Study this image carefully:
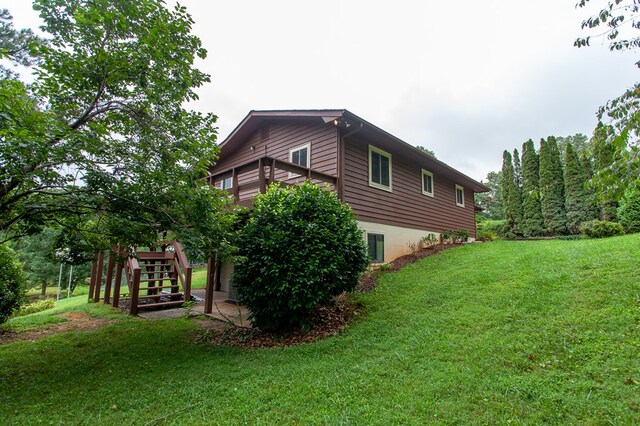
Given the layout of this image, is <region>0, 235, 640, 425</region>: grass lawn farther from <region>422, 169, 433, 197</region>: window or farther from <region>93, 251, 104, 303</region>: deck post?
<region>422, 169, 433, 197</region>: window

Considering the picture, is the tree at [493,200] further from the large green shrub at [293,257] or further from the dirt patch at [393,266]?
the large green shrub at [293,257]

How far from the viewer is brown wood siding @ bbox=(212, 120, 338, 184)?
882 cm

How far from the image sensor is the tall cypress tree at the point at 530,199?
20.9 m

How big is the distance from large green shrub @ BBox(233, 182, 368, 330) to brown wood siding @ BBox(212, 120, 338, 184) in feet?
10.9

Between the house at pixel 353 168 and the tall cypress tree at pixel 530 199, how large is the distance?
1168cm

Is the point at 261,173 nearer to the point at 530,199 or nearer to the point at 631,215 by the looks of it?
the point at 631,215

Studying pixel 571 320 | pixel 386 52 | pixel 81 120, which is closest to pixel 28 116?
pixel 81 120

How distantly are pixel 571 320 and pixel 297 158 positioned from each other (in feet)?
25.6

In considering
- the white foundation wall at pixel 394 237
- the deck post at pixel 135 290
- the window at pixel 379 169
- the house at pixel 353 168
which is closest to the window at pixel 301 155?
the house at pixel 353 168

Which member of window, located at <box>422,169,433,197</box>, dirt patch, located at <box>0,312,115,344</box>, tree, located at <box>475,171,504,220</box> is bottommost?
dirt patch, located at <box>0,312,115,344</box>

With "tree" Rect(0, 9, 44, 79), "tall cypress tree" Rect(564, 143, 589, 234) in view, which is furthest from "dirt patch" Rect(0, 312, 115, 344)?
"tall cypress tree" Rect(564, 143, 589, 234)

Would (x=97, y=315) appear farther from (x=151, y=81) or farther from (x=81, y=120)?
(x=151, y=81)

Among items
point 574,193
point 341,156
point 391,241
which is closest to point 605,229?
point 574,193

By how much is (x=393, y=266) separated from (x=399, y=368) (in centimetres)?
585
